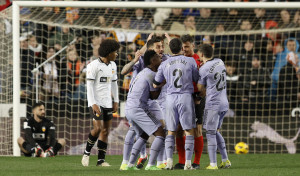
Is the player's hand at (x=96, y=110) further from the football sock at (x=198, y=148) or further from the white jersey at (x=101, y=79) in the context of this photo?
the football sock at (x=198, y=148)

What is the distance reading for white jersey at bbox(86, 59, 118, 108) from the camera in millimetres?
9062

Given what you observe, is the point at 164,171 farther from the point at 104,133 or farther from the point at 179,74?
the point at 104,133

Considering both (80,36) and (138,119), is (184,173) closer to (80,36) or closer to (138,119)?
(138,119)

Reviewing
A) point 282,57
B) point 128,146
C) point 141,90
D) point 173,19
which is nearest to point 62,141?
point 128,146

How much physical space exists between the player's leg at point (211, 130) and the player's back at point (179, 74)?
1.71 ft

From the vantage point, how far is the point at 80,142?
1235cm

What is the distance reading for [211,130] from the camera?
8.21 m

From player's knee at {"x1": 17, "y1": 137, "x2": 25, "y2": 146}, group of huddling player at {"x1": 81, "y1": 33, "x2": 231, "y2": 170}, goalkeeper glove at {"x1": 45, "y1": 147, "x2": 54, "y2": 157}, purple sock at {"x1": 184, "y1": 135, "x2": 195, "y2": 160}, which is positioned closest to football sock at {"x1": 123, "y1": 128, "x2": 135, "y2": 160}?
group of huddling player at {"x1": 81, "y1": 33, "x2": 231, "y2": 170}

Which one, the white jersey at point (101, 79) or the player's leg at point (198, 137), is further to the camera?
the white jersey at point (101, 79)

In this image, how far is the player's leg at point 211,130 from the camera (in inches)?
321

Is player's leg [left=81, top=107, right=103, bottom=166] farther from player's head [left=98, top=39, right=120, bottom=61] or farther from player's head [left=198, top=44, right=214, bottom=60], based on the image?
player's head [left=198, top=44, right=214, bottom=60]

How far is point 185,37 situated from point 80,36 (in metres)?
5.45

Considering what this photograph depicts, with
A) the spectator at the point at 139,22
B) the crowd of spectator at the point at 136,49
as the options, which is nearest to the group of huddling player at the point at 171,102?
the crowd of spectator at the point at 136,49

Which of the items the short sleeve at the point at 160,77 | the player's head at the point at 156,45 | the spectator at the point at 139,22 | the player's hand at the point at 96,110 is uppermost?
the spectator at the point at 139,22
